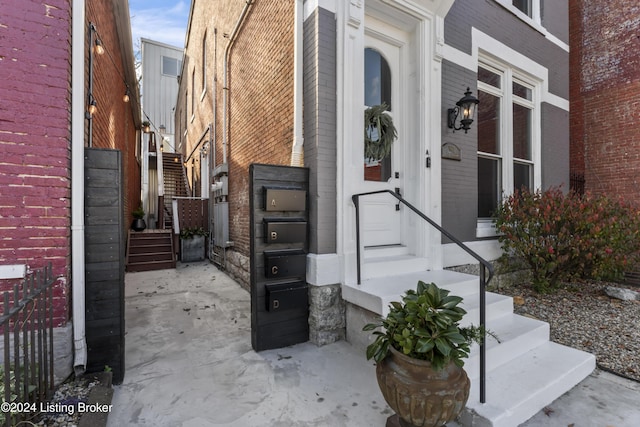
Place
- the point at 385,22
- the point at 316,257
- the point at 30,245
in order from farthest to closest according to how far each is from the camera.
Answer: the point at 385,22 < the point at 316,257 < the point at 30,245

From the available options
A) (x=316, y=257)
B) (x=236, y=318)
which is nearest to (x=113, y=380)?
(x=236, y=318)

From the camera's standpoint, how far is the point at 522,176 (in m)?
5.64

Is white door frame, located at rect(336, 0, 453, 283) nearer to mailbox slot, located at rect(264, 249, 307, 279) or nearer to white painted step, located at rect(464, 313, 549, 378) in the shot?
mailbox slot, located at rect(264, 249, 307, 279)

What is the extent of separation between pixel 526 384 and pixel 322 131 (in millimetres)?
2763

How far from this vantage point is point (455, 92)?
14.4 feet

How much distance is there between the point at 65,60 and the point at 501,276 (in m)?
6.11

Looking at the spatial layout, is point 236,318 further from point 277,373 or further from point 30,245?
point 30,245

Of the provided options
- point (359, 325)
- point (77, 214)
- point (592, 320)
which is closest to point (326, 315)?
point (359, 325)

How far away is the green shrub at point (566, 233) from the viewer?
4.45 meters

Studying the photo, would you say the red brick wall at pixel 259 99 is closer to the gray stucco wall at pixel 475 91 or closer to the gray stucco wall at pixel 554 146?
the gray stucco wall at pixel 475 91

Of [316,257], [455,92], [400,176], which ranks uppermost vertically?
[455,92]

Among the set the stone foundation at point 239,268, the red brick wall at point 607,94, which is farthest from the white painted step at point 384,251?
the red brick wall at point 607,94

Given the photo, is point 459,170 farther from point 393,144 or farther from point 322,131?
point 322,131

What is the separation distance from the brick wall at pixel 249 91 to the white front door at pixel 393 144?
1.03 meters
